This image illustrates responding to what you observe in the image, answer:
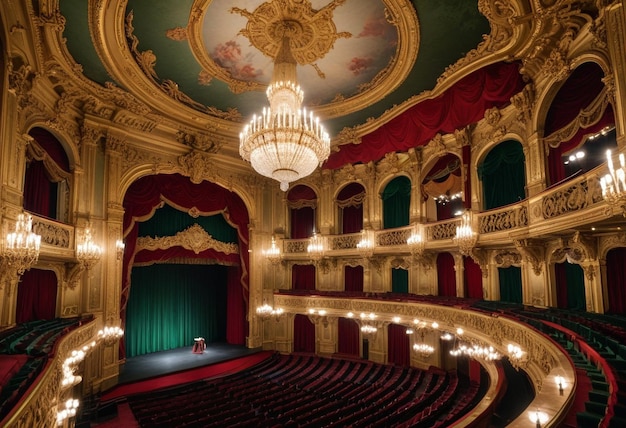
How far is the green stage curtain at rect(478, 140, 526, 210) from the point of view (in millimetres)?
9867

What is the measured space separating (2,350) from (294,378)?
878 cm

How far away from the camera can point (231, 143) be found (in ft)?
47.3

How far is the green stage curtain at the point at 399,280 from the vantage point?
13.9 meters

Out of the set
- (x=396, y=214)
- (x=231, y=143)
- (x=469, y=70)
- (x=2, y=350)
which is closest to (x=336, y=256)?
(x=396, y=214)

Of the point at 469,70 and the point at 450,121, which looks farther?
the point at 450,121

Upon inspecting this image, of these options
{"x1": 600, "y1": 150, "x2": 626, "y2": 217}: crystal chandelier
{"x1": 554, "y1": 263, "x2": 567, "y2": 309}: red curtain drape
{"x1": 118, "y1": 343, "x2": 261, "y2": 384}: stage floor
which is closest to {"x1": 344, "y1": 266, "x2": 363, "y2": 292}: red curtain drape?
{"x1": 118, "y1": 343, "x2": 261, "y2": 384}: stage floor

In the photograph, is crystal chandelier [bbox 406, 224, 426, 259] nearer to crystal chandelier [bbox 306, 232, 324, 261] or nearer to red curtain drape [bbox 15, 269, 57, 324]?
crystal chandelier [bbox 306, 232, 324, 261]

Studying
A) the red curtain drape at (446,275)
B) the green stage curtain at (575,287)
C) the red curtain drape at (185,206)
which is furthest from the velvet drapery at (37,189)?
the green stage curtain at (575,287)

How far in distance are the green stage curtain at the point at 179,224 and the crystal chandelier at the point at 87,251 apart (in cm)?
406

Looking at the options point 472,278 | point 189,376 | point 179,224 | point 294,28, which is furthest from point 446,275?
point 179,224

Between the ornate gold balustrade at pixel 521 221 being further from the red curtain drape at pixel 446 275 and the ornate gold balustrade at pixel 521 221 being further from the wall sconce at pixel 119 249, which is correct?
the wall sconce at pixel 119 249

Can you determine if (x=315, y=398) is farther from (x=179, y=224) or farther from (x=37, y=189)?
(x=37, y=189)

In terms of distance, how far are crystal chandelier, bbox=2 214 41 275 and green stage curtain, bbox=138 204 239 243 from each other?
749 cm

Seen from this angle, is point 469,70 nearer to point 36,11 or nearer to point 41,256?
point 36,11
